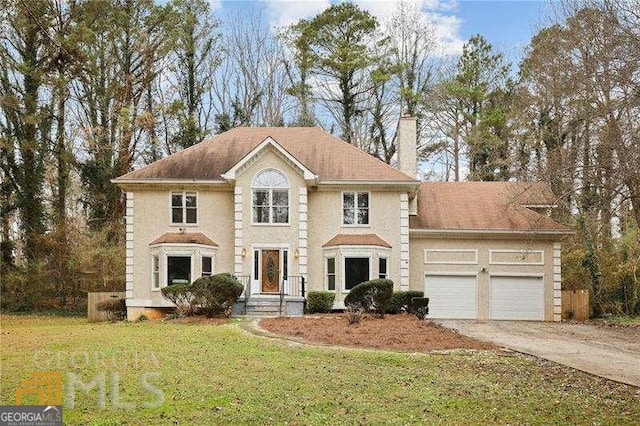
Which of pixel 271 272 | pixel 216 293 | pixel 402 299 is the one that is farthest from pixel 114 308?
pixel 402 299

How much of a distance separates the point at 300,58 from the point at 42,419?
115 ft

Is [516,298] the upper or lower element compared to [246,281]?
lower

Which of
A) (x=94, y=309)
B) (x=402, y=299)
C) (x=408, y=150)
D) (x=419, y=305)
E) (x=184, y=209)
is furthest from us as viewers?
(x=408, y=150)

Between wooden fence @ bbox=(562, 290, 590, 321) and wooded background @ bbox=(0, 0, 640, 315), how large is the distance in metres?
0.70

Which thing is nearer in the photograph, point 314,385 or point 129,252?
point 314,385

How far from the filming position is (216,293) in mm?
22188

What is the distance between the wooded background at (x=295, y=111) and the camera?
71.8 feet

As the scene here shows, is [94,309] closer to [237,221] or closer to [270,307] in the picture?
[237,221]

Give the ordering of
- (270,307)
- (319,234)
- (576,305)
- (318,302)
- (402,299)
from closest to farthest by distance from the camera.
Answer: (270,307) → (402,299) → (318,302) → (319,234) → (576,305)

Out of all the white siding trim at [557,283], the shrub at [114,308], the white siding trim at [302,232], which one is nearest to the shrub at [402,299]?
the white siding trim at [302,232]

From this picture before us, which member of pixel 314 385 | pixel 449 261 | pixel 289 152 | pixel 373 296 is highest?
pixel 289 152

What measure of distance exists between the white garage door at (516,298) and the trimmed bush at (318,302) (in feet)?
23.2

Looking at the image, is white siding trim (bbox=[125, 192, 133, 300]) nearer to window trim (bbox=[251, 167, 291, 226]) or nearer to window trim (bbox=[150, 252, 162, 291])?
window trim (bbox=[150, 252, 162, 291])

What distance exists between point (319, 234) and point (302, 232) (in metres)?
0.95
